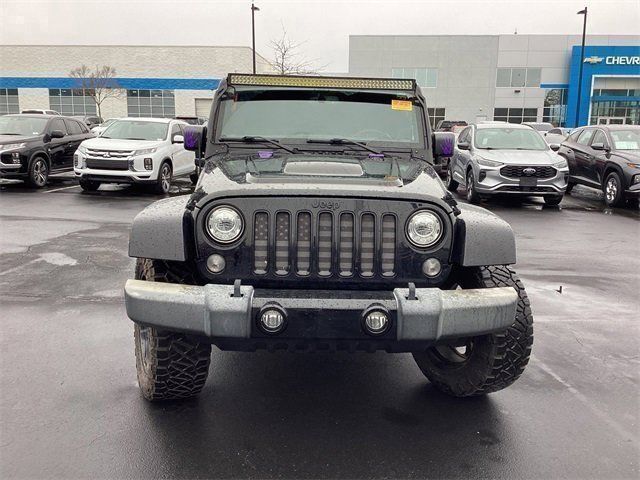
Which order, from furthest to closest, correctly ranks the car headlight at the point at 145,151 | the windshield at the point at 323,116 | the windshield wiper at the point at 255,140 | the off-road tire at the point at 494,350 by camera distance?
the car headlight at the point at 145,151 → the windshield at the point at 323,116 → the windshield wiper at the point at 255,140 → the off-road tire at the point at 494,350

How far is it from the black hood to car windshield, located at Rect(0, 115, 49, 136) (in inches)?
469

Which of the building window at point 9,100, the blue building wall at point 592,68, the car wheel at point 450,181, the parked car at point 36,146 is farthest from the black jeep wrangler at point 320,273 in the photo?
the building window at point 9,100

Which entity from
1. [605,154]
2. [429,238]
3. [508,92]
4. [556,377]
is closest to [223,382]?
[429,238]

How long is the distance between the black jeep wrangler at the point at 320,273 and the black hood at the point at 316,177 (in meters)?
0.01

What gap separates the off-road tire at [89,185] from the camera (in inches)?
509

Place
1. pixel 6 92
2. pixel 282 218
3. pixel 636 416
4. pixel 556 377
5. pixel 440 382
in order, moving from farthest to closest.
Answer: pixel 6 92
pixel 556 377
pixel 440 382
pixel 636 416
pixel 282 218

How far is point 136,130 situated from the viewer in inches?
539

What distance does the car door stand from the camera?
45.7ft

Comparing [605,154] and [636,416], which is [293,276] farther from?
[605,154]

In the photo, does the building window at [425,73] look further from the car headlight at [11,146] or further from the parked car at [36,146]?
the car headlight at [11,146]

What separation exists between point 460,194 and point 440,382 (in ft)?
37.6

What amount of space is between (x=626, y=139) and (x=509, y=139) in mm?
2498

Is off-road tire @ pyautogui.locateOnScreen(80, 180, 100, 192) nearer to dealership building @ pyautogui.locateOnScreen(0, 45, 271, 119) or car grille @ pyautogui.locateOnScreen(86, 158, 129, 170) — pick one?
car grille @ pyautogui.locateOnScreen(86, 158, 129, 170)

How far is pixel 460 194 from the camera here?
14586 millimetres
